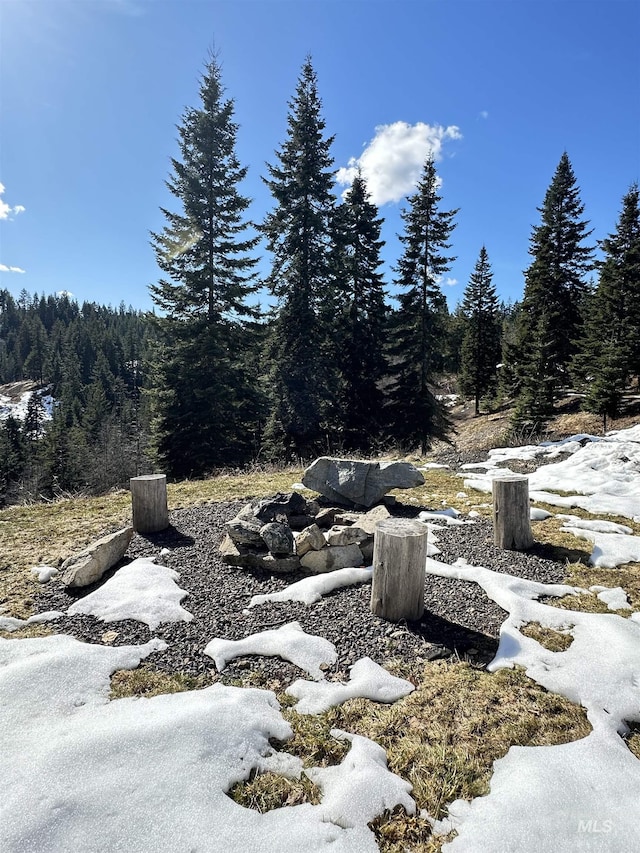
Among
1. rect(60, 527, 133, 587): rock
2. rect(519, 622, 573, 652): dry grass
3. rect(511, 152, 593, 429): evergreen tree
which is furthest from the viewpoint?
rect(511, 152, 593, 429): evergreen tree

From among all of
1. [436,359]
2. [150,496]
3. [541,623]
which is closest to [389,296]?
[436,359]

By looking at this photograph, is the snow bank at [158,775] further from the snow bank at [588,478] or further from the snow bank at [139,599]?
the snow bank at [588,478]

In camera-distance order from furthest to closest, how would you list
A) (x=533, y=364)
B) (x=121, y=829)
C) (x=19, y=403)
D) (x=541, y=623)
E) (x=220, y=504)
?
(x=19, y=403) → (x=533, y=364) → (x=220, y=504) → (x=541, y=623) → (x=121, y=829)

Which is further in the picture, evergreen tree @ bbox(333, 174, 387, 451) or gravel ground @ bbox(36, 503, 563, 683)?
evergreen tree @ bbox(333, 174, 387, 451)

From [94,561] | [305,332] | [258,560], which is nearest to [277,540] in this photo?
[258,560]

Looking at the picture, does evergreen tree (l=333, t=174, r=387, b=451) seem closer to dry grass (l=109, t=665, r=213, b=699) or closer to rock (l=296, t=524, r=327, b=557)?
rock (l=296, t=524, r=327, b=557)

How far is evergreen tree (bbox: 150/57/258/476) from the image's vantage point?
14.1 metres

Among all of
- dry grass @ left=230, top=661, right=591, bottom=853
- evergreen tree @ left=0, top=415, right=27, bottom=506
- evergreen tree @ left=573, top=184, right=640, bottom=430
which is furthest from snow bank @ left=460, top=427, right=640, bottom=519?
evergreen tree @ left=0, top=415, right=27, bottom=506

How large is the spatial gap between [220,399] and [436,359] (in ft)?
29.4

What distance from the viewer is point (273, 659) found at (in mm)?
3051

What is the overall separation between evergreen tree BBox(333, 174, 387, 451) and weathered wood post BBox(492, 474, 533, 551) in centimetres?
1115

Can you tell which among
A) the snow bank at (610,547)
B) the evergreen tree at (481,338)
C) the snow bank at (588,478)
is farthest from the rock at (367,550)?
the evergreen tree at (481,338)

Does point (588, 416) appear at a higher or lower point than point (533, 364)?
lower

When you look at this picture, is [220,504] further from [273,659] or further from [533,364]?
[533,364]
